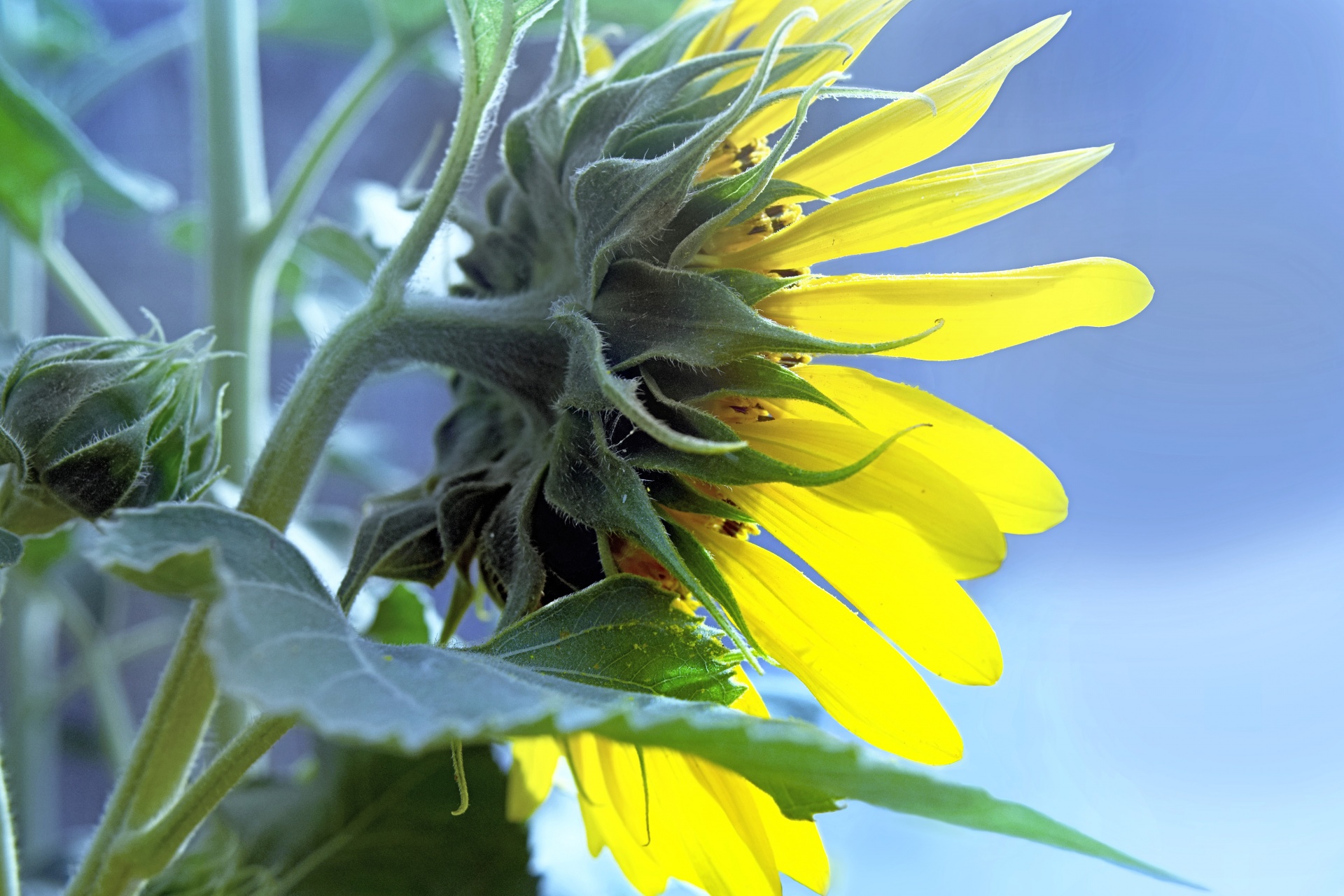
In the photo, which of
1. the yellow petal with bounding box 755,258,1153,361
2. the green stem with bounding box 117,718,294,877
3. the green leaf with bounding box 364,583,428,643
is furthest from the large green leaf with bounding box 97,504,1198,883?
the green leaf with bounding box 364,583,428,643

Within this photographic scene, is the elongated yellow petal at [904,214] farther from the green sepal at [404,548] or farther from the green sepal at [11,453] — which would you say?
the green sepal at [11,453]

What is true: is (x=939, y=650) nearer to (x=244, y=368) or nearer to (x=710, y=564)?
(x=710, y=564)

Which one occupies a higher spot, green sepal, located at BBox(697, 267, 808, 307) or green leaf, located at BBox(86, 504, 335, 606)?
green sepal, located at BBox(697, 267, 808, 307)

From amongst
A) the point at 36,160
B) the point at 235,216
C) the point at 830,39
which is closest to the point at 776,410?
the point at 830,39

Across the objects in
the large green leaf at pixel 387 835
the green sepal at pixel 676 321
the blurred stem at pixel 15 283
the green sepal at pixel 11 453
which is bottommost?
the large green leaf at pixel 387 835

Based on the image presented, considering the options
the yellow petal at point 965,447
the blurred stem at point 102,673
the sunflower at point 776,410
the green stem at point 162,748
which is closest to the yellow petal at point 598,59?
Answer: the sunflower at point 776,410

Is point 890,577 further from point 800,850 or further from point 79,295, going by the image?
point 79,295

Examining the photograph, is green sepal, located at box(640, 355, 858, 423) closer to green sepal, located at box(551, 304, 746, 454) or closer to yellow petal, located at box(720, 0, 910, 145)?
green sepal, located at box(551, 304, 746, 454)
